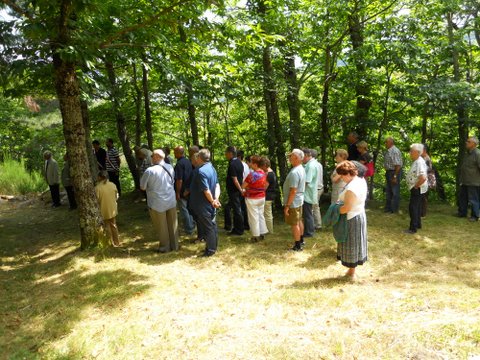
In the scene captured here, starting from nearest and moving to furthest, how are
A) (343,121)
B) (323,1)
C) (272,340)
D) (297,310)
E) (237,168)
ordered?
1. (272,340)
2. (297,310)
3. (237,168)
4. (323,1)
5. (343,121)

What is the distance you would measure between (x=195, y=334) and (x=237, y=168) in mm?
4019

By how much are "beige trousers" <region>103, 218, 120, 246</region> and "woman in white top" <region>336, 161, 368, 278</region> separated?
15.1 feet

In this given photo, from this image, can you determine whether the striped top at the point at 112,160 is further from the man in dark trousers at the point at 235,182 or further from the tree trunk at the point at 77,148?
the man in dark trousers at the point at 235,182

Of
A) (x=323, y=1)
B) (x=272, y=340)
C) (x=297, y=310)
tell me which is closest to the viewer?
(x=272, y=340)

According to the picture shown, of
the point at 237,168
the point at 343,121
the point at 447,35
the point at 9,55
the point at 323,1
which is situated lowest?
the point at 237,168

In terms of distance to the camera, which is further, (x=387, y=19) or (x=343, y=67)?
(x=343, y=67)

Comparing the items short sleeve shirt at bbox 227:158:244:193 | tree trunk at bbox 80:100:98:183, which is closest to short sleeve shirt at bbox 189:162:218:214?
short sleeve shirt at bbox 227:158:244:193

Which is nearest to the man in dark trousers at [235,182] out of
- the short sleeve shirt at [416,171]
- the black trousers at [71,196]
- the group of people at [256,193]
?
the group of people at [256,193]

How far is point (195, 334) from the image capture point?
13.3ft

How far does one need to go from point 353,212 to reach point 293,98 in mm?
6234

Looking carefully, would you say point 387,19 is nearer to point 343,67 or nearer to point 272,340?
point 343,67

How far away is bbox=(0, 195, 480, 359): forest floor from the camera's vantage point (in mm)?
3734

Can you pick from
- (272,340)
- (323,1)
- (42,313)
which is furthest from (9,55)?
(323,1)

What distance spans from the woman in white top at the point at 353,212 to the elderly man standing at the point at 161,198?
3260mm
